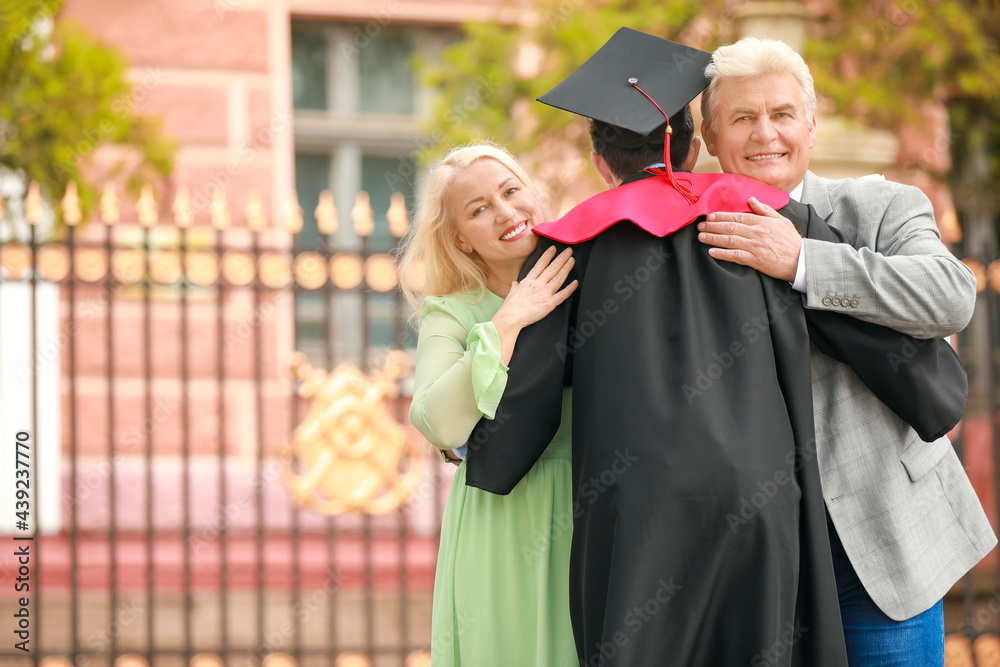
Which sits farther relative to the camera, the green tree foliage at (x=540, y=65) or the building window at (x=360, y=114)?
the building window at (x=360, y=114)

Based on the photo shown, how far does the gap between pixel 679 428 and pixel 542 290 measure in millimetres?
401

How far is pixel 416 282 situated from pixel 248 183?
4535 millimetres

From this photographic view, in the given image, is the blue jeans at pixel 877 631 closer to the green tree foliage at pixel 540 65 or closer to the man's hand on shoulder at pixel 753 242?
the man's hand on shoulder at pixel 753 242

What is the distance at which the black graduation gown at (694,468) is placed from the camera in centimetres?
163

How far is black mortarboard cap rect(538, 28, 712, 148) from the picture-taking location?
184 cm

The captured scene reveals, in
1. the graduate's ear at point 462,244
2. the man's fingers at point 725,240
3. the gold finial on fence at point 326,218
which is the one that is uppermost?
the gold finial on fence at point 326,218

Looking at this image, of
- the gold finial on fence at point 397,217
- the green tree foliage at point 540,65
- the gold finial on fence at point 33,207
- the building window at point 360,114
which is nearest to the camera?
the gold finial on fence at point 33,207

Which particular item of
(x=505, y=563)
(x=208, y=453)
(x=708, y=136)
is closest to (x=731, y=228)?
(x=708, y=136)

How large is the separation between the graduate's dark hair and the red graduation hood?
0.23 ft

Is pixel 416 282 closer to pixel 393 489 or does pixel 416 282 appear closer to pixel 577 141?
pixel 393 489

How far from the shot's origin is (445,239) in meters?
2.17

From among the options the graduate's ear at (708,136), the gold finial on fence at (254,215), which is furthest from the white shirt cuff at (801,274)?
the gold finial on fence at (254,215)

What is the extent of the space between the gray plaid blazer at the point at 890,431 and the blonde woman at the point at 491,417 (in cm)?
52

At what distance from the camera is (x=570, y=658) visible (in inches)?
77.0
